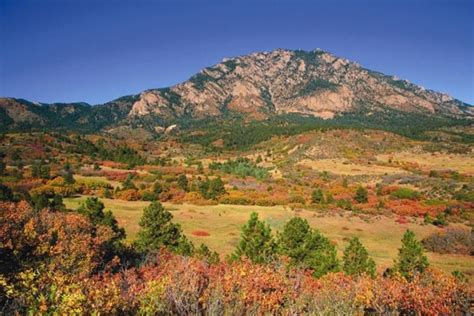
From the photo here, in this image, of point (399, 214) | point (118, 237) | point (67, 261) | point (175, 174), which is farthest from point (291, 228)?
point (175, 174)

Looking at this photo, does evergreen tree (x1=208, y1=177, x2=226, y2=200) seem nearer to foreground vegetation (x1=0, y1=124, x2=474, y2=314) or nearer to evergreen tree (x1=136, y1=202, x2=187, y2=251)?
foreground vegetation (x1=0, y1=124, x2=474, y2=314)

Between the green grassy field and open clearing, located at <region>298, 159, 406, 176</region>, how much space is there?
5583cm

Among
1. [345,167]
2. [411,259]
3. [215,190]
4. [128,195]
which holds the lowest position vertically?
[411,259]

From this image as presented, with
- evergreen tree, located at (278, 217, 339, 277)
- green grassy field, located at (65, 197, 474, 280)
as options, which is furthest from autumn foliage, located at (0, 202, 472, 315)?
green grassy field, located at (65, 197, 474, 280)

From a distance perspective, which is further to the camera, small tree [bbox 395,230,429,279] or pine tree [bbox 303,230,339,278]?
small tree [bbox 395,230,429,279]

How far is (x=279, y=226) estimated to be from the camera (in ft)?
170

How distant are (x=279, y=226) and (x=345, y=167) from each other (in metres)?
78.0

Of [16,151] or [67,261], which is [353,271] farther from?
[16,151]

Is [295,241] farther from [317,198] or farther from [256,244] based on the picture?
[317,198]

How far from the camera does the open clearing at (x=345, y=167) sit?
373ft

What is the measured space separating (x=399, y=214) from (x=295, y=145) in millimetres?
105500

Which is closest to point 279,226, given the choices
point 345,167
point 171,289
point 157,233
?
point 157,233

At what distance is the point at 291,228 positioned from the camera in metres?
31.0

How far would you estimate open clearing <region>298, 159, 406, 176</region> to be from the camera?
114 meters
